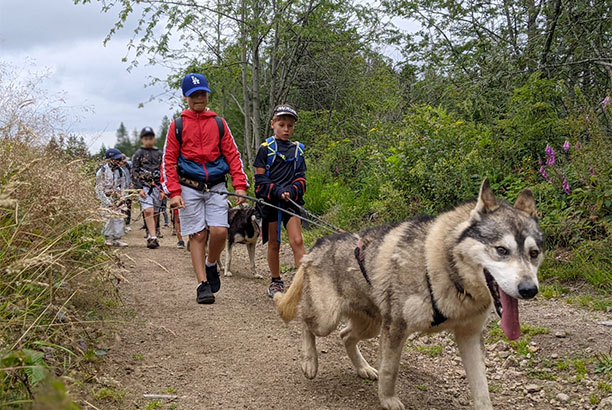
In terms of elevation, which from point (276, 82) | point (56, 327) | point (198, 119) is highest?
point (276, 82)

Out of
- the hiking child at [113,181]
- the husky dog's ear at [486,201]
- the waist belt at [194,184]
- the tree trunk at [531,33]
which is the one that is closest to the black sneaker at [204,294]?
the waist belt at [194,184]

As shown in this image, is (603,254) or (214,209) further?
(214,209)

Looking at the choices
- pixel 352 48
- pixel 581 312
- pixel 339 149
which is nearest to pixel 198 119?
pixel 581 312

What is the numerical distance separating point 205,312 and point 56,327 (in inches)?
82.0

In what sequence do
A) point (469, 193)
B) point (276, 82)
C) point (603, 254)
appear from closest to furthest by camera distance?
point (603, 254)
point (469, 193)
point (276, 82)

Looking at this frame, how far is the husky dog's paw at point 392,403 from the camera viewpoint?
3.45 metres

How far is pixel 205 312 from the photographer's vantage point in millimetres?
5555

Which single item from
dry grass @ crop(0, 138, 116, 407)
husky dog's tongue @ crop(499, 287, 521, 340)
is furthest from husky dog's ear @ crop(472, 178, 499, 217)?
dry grass @ crop(0, 138, 116, 407)

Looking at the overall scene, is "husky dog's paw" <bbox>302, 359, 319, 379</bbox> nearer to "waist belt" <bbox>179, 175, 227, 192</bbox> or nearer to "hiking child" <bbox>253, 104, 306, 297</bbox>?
"hiking child" <bbox>253, 104, 306, 297</bbox>

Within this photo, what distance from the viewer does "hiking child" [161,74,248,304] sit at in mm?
5637

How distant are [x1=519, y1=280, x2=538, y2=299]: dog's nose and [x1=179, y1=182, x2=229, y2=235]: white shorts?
3696mm

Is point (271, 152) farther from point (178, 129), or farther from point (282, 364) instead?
point (282, 364)

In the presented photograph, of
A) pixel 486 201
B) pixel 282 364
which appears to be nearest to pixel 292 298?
pixel 282 364

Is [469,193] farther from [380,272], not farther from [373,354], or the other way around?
[380,272]
